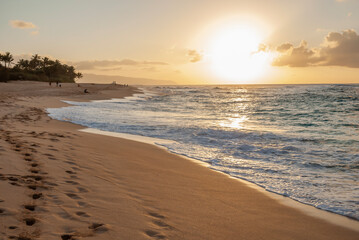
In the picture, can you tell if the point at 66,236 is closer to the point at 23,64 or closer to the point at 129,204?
the point at 129,204

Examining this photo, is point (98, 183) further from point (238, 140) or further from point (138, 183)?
point (238, 140)

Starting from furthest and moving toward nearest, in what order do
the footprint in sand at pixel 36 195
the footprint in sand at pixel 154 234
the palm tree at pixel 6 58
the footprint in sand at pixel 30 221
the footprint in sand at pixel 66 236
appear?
1. the palm tree at pixel 6 58
2. the footprint in sand at pixel 36 195
3. the footprint in sand at pixel 154 234
4. the footprint in sand at pixel 30 221
5. the footprint in sand at pixel 66 236

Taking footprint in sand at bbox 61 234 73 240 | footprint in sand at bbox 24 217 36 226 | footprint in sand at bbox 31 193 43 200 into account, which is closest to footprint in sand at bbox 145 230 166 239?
footprint in sand at bbox 61 234 73 240

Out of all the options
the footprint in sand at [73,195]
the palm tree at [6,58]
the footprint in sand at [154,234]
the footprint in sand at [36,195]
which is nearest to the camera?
the footprint in sand at [154,234]

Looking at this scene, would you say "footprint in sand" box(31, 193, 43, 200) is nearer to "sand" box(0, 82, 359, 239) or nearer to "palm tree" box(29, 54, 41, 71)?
"sand" box(0, 82, 359, 239)

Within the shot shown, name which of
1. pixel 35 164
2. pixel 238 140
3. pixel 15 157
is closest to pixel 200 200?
pixel 35 164

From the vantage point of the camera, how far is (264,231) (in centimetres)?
384

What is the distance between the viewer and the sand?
3.37 meters

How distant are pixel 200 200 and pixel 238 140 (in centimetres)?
726

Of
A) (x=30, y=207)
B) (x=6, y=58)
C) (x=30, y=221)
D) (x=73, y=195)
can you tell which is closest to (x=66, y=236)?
(x=30, y=221)

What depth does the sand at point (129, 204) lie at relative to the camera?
337 cm

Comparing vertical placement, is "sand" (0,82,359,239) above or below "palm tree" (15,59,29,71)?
below

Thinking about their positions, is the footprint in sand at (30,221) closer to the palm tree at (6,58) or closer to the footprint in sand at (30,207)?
the footprint in sand at (30,207)

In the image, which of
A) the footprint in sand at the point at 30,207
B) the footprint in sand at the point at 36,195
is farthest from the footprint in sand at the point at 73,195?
the footprint in sand at the point at 30,207
